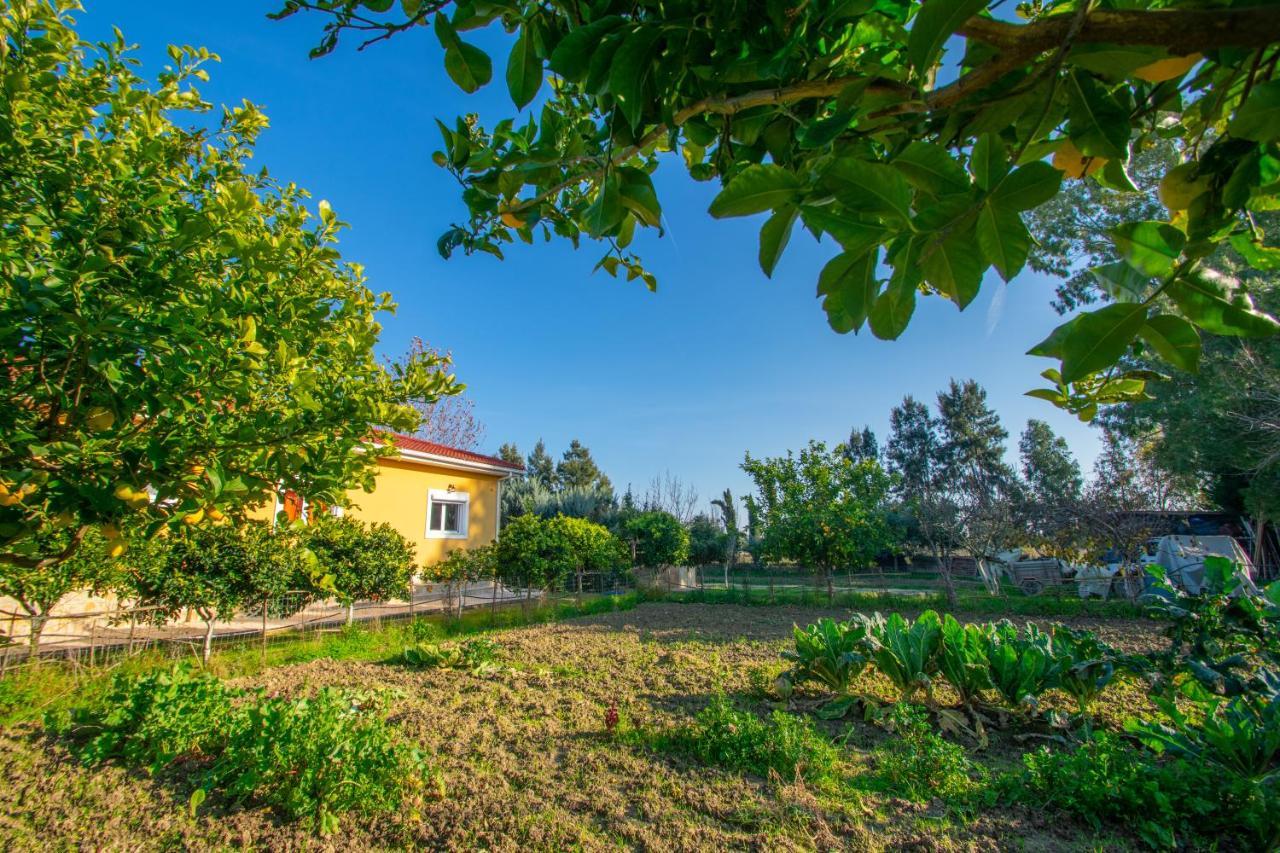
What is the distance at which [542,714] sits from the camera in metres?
4.88

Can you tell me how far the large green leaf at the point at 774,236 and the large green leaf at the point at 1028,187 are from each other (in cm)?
24

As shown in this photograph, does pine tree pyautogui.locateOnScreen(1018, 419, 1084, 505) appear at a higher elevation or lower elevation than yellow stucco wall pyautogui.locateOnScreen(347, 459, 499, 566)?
higher

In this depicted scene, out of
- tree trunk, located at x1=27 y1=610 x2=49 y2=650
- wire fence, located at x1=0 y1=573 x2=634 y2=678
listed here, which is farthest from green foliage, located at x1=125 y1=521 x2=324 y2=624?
tree trunk, located at x1=27 y1=610 x2=49 y2=650

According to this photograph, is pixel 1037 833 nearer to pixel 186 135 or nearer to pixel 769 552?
pixel 186 135

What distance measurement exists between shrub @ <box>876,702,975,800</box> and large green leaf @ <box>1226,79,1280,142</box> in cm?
395

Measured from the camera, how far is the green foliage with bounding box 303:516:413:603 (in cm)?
847

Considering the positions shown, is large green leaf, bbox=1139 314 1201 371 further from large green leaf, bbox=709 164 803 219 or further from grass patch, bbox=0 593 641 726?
grass patch, bbox=0 593 641 726

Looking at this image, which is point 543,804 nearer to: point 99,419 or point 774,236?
point 99,419

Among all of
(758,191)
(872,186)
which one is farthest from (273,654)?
(872,186)

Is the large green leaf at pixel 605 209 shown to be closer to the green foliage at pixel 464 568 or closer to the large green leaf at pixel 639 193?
the large green leaf at pixel 639 193

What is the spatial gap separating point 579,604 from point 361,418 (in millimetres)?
11232

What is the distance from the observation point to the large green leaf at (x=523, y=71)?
797mm

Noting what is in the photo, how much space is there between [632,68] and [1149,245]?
728 mm

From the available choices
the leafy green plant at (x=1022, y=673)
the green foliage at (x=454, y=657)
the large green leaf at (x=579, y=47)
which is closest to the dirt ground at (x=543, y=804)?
the leafy green plant at (x=1022, y=673)
